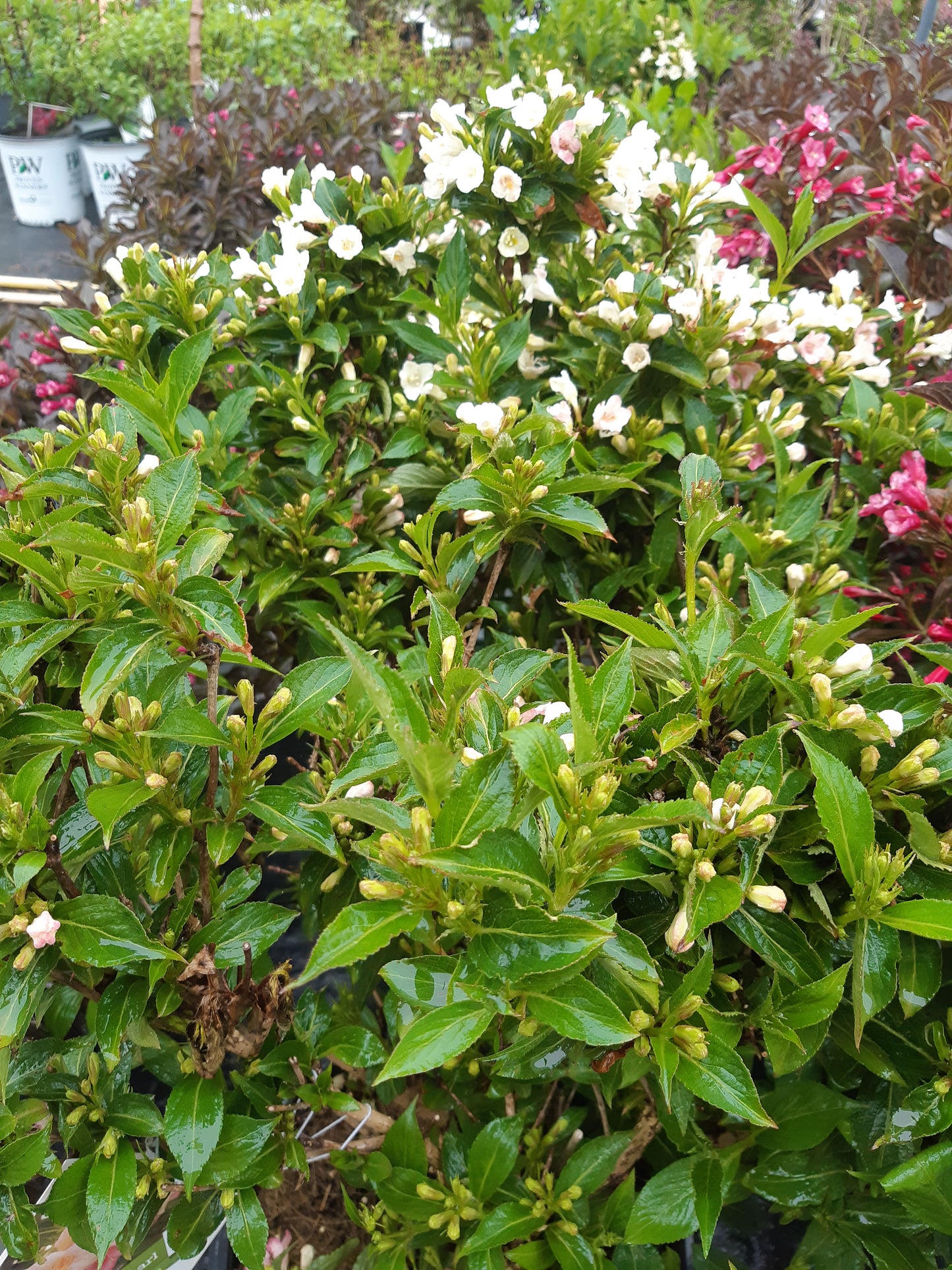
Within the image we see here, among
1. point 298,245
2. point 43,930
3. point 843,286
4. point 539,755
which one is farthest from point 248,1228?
point 843,286

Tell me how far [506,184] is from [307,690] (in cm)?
103

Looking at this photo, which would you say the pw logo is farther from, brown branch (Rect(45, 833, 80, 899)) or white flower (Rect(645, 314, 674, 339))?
brown branch (Rect(45, 833, 80, 899))

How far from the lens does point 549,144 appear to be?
1540mm

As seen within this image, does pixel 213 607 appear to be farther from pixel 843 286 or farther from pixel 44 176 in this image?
pixel 44 176

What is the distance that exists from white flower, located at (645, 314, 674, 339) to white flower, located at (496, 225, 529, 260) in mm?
344

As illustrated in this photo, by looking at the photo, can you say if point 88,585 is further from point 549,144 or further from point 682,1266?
point 682,1266

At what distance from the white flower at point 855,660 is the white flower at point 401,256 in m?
1.27

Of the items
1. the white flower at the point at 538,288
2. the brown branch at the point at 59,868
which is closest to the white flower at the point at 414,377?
the white flower at the point at 538,288

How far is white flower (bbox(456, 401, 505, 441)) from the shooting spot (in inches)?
48.7

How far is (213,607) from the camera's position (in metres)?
0.88

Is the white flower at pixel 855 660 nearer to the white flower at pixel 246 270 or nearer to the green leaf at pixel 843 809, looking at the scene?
the green leaf at pixel 843 809

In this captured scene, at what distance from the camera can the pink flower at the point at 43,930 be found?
885mm

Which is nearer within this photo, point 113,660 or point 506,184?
point 113,660

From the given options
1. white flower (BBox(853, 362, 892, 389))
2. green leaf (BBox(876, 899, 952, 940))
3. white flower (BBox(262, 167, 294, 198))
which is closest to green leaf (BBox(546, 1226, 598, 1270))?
green leaf (BBox(876, 899, 952, 940))
